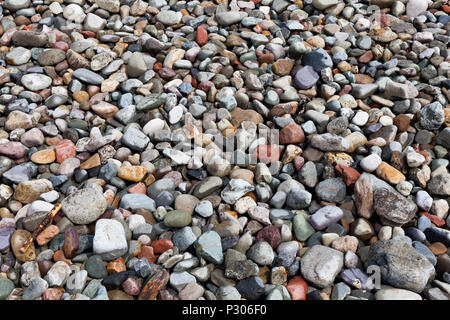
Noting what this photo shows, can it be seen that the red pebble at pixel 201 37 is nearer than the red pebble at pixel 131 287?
No

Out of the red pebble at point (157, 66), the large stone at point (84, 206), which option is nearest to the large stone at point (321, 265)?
the large stone at point (84, 206)

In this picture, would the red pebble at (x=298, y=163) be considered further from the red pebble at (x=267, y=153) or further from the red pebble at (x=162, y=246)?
the red pebble at (x=162, y=246)

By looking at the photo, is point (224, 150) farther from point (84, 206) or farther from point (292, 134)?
point (84, 206)

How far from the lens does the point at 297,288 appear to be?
5.40ft

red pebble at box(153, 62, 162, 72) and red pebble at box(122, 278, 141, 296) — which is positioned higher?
red pebble at box(153, 62, 162, 72)

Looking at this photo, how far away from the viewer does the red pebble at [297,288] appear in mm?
1630

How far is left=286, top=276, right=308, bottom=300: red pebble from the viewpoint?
1.63 meters

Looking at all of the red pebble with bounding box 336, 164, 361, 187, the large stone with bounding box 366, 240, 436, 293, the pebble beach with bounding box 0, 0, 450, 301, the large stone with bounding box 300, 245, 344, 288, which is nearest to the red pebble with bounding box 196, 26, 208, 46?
the pebble beach with bounding box 0, 0, 450, 301

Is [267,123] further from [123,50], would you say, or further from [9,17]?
[9,17]

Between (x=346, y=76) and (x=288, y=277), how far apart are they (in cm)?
142

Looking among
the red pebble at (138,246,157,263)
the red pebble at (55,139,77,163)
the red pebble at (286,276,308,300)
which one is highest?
the red pebble at (286,276,308,300)

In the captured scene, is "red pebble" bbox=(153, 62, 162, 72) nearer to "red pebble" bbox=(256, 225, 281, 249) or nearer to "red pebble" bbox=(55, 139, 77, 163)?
"red pebble" bbox=(55, 139, 77, 163)

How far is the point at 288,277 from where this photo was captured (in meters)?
1.71

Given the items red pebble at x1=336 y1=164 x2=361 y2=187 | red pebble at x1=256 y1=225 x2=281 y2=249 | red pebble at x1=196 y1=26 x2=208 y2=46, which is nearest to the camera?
red pebble at x1=256 y1=225 x2=281 y2=249
